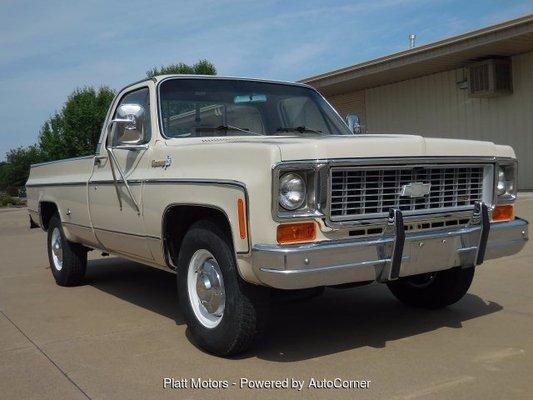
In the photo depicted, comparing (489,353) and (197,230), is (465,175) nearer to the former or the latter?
(489,353)

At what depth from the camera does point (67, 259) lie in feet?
22.7

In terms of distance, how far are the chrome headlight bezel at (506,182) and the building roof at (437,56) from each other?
906 cm

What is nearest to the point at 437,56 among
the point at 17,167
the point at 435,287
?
the point at 435,287

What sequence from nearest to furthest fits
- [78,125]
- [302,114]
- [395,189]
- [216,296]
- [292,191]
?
[292,191], [395,189], [216,296], [302,114], [78,125]

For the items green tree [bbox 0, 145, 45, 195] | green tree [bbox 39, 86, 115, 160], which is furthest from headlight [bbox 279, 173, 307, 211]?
green tree [bbox 0, 145, 45, 195]

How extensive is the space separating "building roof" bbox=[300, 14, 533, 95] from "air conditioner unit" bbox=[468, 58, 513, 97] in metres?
0.20

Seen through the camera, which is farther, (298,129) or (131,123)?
(298,129)

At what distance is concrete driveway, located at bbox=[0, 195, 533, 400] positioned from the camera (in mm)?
3586

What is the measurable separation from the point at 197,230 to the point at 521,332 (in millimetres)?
2415

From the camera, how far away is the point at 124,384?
3729 mm

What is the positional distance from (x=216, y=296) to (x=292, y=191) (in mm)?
1004

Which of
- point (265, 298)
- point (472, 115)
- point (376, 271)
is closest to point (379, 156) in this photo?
point (376, 271)

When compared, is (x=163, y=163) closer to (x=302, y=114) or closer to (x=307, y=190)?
(x=307, y=190)

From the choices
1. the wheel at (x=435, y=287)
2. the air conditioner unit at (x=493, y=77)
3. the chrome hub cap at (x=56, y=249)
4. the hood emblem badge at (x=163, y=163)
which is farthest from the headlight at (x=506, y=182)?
the air conditioner unit at (x=493, y=77)
